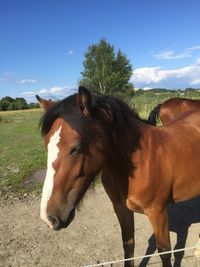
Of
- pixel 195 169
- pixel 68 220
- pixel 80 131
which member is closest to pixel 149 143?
pixel 195 169

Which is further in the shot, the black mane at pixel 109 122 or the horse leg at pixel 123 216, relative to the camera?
the horse leg at pixel 123 216

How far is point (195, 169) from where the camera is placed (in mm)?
3205

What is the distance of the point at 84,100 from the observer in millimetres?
2330

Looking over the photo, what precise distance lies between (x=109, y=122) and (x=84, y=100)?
373 mm

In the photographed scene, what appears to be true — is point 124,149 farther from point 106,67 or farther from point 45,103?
point 106,67

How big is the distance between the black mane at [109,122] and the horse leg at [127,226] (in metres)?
0.63

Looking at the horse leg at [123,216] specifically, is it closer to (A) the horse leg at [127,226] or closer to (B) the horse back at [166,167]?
(A) the horse leg at [127,226]

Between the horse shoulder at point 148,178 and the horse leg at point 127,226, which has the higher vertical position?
the horse shoulder at point 148,178

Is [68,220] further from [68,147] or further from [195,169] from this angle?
[195,169]

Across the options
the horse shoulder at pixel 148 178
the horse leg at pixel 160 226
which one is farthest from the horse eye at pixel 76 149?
the horse leg at pixel 160 226

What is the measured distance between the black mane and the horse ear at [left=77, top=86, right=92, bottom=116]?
3 centimetres

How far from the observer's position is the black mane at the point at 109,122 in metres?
2.35

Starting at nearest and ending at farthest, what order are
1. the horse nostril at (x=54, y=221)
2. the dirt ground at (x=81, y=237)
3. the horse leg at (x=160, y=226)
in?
1. the horse nostril at (x=54, y=221)
2. the horse leg at (x=160, y=226)
3. the dirt ground at (x=81, y=237)

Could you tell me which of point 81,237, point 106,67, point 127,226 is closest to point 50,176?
point 127,226
